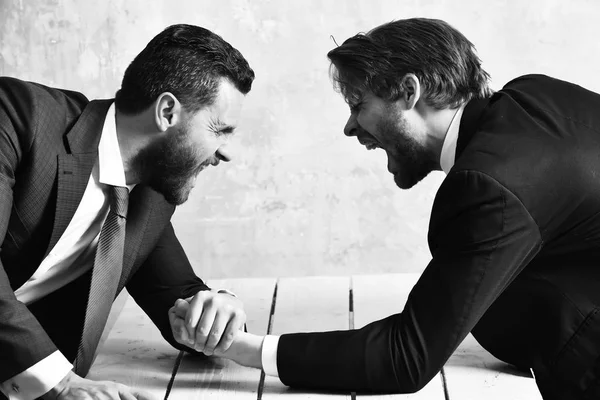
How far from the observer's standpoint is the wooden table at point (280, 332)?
1.87 m

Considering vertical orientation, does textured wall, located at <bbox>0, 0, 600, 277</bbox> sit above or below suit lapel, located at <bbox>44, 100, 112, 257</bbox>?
below

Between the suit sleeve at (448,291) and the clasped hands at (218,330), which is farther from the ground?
the suit sleeve at (448,291)

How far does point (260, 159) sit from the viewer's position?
4.00 meters

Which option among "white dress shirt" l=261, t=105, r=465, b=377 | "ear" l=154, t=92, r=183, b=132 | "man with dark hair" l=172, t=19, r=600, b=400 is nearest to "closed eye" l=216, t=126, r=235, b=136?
"ear" l=154, t=92, r=183, b=132

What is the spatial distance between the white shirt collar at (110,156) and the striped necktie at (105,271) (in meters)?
0.03

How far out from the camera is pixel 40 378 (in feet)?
5.89

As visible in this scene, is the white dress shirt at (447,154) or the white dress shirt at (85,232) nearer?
the white dress shirt at (447,154)

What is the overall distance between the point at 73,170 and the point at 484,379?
99 cm

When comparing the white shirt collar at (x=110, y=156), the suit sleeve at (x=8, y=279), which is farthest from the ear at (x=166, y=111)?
the suit sleeve at (x=8, y=279)

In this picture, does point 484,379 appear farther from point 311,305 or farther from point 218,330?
point 311,305

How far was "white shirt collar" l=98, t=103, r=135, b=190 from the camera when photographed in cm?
217

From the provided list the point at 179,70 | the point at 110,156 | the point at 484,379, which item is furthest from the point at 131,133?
the point at 484,379

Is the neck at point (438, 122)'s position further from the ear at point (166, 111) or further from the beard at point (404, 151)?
the ear at point (166, 111)

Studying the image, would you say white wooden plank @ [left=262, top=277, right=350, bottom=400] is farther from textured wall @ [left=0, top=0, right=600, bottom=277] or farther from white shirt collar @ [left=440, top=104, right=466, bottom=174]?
textured wall @ [left=0, top=0, right=600, bottom=277]
